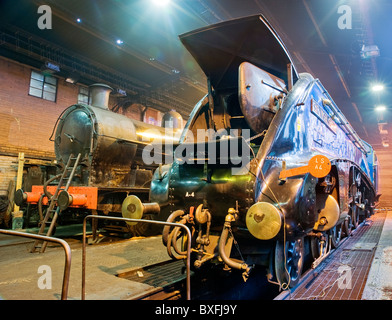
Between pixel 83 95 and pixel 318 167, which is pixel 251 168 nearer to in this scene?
pixel 318 167

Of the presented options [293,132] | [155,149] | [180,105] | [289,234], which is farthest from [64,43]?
[289,234]

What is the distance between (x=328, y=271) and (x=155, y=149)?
19.2 feet

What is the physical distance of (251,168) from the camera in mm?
2707

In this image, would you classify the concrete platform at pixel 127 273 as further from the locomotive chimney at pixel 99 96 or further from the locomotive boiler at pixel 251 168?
the locomotive chimney at pixel 99 96

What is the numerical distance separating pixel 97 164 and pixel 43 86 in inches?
302

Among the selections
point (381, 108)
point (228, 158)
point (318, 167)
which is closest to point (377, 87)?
point (381, 108)

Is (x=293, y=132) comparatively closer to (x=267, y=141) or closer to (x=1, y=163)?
(x=267, y=141)

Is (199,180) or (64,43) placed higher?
(64,43)

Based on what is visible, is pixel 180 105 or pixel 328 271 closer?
pixel 328 271

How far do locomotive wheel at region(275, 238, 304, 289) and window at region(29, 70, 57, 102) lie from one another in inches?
488

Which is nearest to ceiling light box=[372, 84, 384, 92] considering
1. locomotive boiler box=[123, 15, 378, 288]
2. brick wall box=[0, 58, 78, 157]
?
locomotive boiler box=[123, 15, 378, 288]

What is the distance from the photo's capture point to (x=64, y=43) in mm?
11109

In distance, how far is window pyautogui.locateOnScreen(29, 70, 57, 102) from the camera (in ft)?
37.7

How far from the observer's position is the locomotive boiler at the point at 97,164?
6.12m
